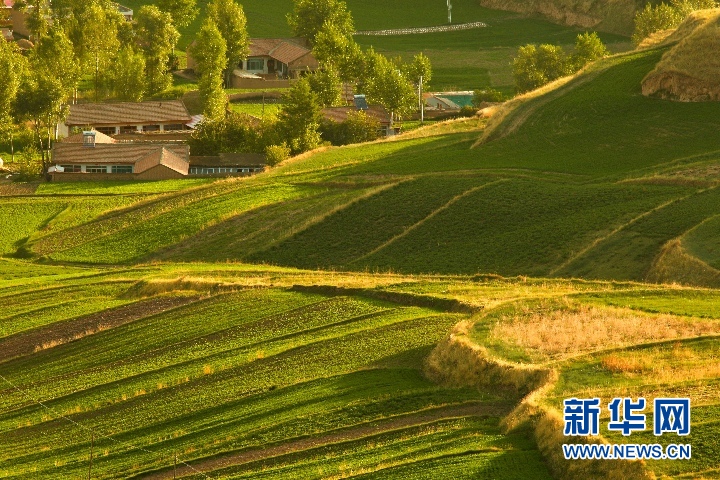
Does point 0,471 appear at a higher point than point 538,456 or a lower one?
lower

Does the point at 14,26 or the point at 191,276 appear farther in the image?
the point at 14,26

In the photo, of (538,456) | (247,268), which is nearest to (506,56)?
(247,268)

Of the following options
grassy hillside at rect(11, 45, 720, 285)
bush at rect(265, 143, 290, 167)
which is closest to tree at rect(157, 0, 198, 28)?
bush at rect(265, 143, 290, 167)

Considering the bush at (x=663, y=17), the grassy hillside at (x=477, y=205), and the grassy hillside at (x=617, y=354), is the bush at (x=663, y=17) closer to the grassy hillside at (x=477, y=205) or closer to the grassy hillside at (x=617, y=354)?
the grassy hillside at (x=477, y=205)

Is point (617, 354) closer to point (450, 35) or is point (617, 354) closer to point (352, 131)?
point (352, 131)

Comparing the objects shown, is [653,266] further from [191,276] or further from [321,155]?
[321,155]

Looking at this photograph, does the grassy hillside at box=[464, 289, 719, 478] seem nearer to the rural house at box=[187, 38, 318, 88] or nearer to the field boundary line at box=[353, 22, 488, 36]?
the rural house at box=[187, 38, 318, 88]
